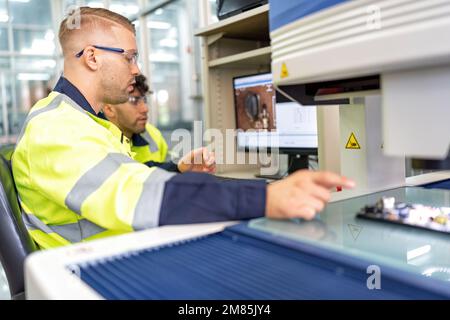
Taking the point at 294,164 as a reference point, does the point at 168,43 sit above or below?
above

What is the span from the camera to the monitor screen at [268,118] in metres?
1.65

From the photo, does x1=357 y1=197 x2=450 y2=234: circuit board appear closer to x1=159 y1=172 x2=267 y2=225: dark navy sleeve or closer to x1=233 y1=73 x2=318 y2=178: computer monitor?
x1=159 y1=172 x2=267 y2=225: dark navy sleeve

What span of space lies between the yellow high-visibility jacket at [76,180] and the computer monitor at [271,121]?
0.94 meters

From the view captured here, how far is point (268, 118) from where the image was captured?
1824 millimetres

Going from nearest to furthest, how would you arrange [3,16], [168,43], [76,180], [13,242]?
[76,180] → [13,242] → [168,43] → [3,16]

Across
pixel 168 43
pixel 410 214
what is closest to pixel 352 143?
pixel 410 214

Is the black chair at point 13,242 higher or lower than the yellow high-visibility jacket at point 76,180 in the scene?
lower

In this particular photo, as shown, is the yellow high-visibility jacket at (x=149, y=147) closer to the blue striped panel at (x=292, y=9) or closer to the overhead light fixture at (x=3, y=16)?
the blue striped panel at (x=292, y=9)

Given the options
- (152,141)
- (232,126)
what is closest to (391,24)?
(232,126)

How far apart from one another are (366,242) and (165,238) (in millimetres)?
298

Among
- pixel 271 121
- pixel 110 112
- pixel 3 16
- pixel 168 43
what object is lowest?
pixel 271 121

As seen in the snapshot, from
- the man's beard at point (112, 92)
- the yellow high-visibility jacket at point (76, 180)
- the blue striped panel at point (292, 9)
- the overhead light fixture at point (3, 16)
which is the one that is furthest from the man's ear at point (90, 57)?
the overhead light fixture at point (3, 16)

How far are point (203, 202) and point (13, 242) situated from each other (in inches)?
20.4

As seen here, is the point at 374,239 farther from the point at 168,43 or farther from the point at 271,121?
the point at 168,43
